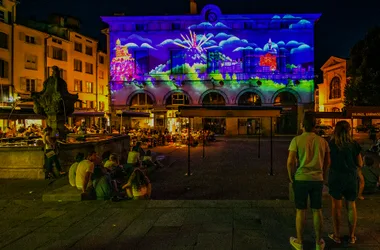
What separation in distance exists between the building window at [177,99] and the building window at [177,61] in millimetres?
2607

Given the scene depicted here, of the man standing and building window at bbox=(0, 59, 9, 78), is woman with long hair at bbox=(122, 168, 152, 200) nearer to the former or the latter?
the man standing

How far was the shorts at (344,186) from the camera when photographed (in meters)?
5.00

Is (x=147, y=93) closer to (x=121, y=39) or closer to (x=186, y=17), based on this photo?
(x=121, y=39)

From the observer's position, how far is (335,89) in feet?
163

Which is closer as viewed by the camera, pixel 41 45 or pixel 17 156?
pixel 17 156

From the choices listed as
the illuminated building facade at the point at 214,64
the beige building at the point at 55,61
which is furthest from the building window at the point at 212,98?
the beige building at the point at 55,61

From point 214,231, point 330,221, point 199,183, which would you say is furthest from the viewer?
point 199,183

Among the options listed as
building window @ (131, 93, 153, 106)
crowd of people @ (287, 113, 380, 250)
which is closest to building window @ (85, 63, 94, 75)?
building window @ (131, 93, 153, 106)

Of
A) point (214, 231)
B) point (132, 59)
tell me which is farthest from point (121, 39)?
point (214, 231)

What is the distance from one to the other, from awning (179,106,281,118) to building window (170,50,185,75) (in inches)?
1078

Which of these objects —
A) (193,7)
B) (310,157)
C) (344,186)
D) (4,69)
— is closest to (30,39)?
(4,69)

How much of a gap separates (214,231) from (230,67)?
33924 mm

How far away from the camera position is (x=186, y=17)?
38.3m

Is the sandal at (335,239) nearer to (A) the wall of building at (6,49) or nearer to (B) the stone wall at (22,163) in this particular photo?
(B) the stone wall at (22,163)
